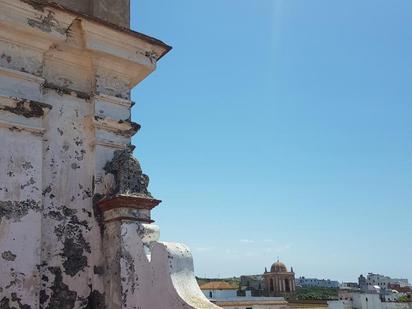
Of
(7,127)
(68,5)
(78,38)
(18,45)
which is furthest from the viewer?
(68,5)

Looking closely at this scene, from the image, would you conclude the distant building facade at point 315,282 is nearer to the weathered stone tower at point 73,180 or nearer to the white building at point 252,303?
the white building at point 252,303

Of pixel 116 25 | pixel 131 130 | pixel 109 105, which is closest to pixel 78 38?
pixel 116 25

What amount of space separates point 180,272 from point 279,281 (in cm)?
5764

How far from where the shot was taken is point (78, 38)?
3.90m

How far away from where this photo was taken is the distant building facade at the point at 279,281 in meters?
58.3

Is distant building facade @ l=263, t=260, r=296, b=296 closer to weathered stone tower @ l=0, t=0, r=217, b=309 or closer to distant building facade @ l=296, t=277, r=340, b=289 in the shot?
weathered stone tower @ l=0, t=0, r=217, b=309

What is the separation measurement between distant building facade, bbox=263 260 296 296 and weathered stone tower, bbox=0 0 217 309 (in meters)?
57.0

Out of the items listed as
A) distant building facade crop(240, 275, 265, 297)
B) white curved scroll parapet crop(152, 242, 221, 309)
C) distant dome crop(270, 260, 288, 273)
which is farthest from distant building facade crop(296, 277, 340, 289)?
white curved scroll parapet crop(152, 242, 221, 309)

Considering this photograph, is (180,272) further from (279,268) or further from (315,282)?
(315,282)

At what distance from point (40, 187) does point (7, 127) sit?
48 centimetres

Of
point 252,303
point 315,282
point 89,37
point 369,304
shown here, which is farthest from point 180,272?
point 315,282

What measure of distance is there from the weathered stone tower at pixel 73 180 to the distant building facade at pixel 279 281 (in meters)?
57.0

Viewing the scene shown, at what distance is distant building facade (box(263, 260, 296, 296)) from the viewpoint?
58325mm

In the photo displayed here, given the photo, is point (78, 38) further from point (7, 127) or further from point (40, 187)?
point (40, 187)
